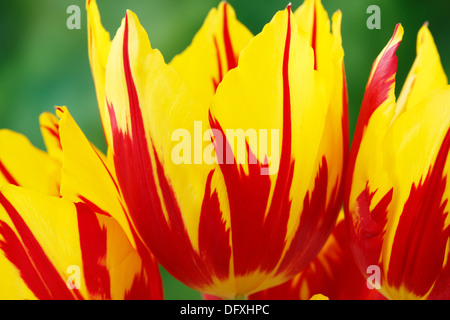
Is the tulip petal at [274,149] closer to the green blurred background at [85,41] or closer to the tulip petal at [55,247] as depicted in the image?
the tulip petal at [55,247]

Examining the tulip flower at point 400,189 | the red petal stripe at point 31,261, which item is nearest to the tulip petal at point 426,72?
the tulip flower at point 400,189

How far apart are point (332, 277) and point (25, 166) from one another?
0.13 meters

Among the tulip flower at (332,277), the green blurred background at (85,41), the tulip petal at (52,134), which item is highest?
the green blurred background at (85,41)

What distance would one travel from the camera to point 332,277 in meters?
0.26

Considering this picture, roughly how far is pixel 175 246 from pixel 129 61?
0.06m

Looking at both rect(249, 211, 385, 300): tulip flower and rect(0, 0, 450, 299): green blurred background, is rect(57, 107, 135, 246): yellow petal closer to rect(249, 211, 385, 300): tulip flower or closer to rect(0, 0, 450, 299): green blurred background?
rect(249, 211, 385, 300): tulip flower

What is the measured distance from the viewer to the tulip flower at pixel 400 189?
0.60 ft

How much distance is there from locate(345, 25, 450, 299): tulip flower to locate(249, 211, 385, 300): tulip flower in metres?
0.06

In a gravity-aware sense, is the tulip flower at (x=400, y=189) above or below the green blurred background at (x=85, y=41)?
below

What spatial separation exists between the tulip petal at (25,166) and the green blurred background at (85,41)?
0.14m

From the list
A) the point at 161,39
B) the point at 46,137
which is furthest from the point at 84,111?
the point at 46,137

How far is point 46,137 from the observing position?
245 mm

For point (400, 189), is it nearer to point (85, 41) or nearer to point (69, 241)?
point (69, 241)

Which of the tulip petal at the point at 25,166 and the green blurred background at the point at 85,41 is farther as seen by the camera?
the green blurred background at the point at 85,41
